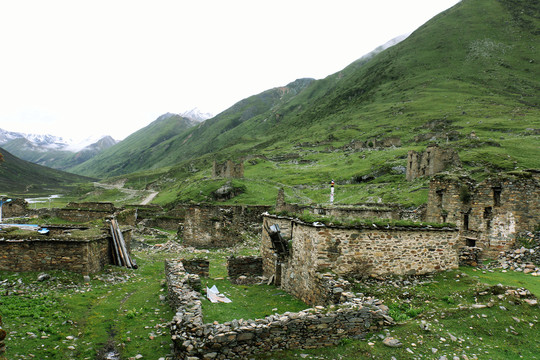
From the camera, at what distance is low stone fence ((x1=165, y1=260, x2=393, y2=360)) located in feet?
25.6

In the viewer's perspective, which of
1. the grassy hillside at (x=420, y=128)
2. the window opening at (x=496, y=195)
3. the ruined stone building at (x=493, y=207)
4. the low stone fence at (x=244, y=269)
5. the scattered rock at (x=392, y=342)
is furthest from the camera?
the grassy hillside at (x=420, y=128)

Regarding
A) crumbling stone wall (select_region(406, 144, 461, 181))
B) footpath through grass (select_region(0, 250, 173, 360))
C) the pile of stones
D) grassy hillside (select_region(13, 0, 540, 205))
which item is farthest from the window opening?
crumbling stone wall (select_region(406, 144, 461, 181))

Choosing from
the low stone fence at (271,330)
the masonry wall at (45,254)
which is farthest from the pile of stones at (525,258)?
the masonry wall at (45,254)

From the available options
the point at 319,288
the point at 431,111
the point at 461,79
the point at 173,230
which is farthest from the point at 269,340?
the point at 461,79

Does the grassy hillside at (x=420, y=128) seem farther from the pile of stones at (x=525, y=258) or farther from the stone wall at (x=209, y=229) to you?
the stone wall at (x=209, y=229)

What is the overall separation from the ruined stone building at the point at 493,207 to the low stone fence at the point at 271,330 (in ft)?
34.1

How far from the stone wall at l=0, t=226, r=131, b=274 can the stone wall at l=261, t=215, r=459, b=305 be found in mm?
10973

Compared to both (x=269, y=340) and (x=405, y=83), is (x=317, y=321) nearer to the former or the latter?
(x=269, y=340)

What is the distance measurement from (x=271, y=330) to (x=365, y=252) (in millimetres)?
5283

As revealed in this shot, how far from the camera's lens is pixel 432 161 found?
47.7 m

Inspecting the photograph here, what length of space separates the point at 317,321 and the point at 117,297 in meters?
10.0

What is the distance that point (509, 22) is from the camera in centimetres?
19500

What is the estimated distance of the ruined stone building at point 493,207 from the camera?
14883 mm

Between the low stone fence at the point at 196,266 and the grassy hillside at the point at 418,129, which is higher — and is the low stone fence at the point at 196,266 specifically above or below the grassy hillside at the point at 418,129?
below
